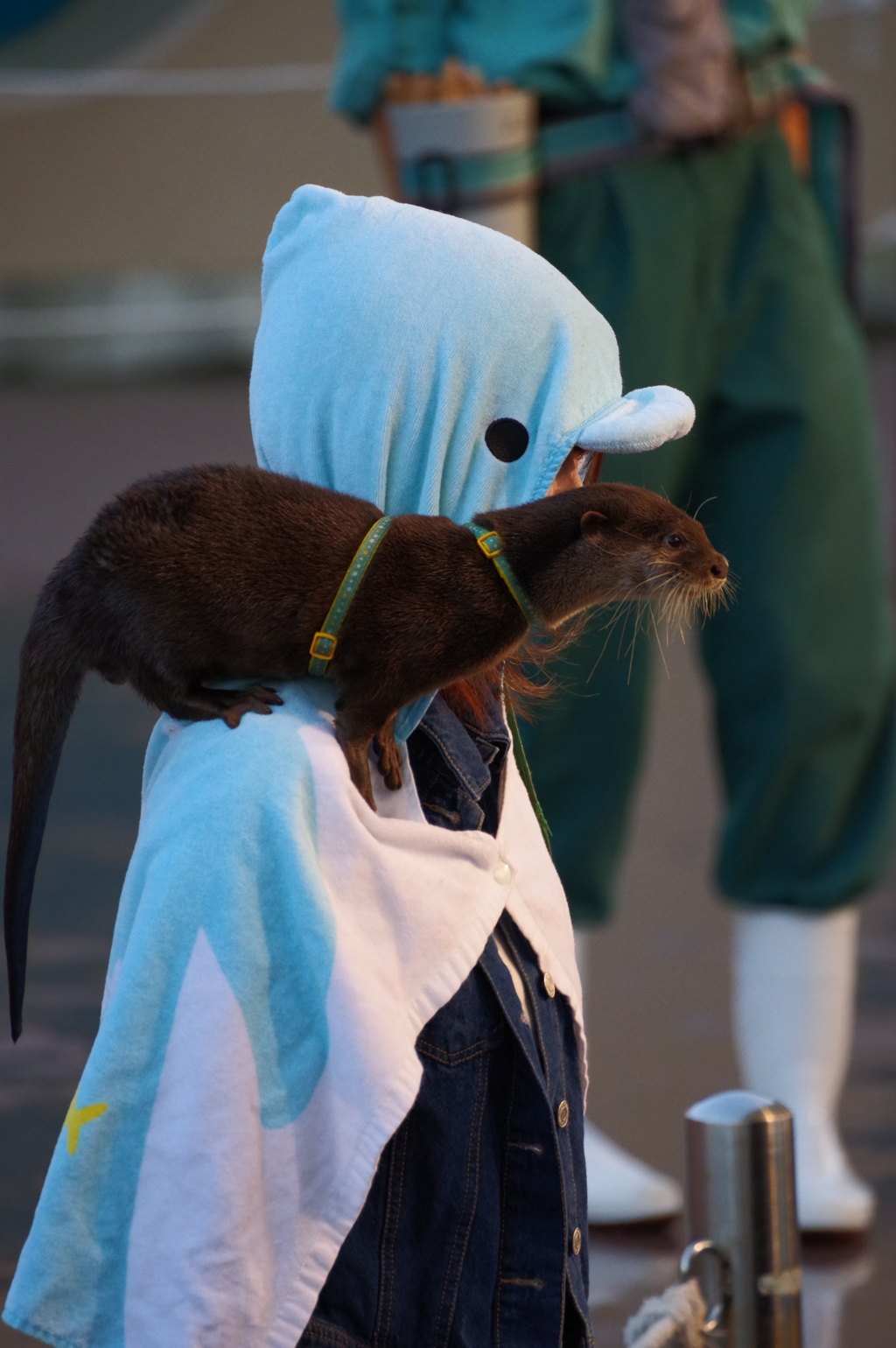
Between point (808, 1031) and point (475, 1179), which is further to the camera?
point (808, 1031)

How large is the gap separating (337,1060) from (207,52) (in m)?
6.13

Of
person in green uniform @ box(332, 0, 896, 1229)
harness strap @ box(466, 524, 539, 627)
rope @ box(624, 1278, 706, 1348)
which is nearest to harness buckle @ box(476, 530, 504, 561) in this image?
harness strap @ box(466, 524, 539, 627)

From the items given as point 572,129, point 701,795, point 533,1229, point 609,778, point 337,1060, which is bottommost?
point 701,795

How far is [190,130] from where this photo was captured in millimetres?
6656

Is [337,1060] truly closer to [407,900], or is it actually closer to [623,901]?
[407,900]

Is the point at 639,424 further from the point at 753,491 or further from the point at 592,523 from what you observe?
the point at 753,491

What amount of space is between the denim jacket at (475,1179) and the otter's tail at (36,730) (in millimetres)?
195

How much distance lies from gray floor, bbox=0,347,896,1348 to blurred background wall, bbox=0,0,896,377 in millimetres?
1637

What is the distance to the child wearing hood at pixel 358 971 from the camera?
0.81 metres

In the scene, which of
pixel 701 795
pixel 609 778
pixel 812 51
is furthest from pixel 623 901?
pixel 812 51

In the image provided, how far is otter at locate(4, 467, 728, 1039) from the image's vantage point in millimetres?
841

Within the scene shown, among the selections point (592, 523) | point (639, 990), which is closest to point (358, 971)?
point (592, 523)

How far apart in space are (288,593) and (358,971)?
177 mm

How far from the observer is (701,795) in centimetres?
418
